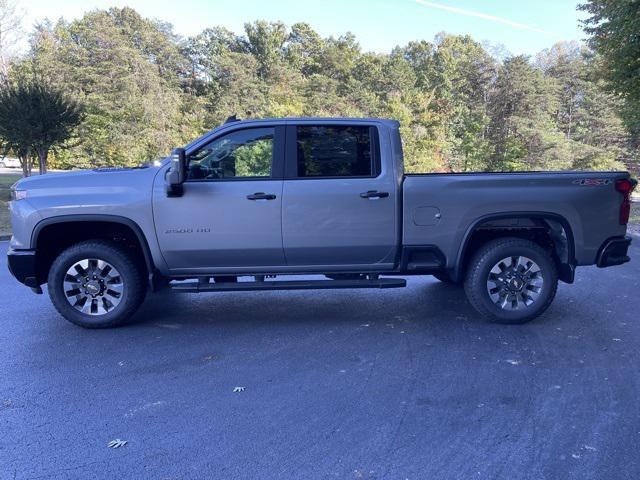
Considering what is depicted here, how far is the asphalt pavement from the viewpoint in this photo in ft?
10.0

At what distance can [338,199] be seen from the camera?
525 cm

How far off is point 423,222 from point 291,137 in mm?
1540

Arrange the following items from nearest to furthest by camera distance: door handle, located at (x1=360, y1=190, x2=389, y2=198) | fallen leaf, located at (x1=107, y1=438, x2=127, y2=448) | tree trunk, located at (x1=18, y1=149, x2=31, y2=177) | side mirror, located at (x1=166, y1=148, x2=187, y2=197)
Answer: fallen leaf, located at (x1=107, y1=438, x2=127, y2=448), side mirror, located at (x1=166, y1=148, x2=187, y2=197), door handle, located at (x1=360, y1=190, x2=389, y2=198), tree trunk, located at (x1=18, y1=149, x2=31, y2=177)

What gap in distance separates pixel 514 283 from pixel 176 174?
347 centimetres

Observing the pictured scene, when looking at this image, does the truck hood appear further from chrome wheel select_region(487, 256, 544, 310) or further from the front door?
chrome wheel select_region(487, 256, 544, 310)

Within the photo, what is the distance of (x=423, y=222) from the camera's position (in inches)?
209

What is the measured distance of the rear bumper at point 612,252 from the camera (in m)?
5.38

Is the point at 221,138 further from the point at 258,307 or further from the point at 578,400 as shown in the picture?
the point at 578,400

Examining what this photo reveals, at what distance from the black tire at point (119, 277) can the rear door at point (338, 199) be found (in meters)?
1.55

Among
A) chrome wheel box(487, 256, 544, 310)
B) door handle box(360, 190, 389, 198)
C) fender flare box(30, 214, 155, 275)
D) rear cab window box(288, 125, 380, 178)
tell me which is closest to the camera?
fender flare box(30, 214, 155, 275)

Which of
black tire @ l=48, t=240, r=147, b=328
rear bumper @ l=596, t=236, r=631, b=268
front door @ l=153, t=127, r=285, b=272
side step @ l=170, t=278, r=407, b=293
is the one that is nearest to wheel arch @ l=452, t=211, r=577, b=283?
rear bumper @ l=596, t=236, r=631, b=268

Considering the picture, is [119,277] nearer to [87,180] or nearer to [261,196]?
[87,180]

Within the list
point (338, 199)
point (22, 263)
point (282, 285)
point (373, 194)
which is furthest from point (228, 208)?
point (22, 263)

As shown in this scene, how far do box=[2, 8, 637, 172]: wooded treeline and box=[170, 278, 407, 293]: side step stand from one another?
91.4 ft
